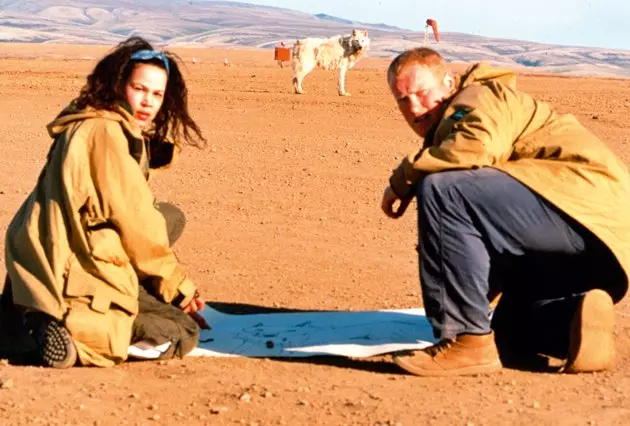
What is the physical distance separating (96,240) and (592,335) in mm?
1990

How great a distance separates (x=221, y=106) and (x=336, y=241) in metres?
8.20

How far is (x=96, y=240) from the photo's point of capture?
5.00 meters

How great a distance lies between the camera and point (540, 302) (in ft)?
17.6

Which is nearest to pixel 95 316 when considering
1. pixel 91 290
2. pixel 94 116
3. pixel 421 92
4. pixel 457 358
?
pixel 91 290

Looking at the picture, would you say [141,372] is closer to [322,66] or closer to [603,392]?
[603,392]

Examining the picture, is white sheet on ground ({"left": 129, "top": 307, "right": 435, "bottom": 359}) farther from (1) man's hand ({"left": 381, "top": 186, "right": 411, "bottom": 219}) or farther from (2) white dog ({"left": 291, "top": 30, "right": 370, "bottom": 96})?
(2) white dog ({"left": 291, "top": 30, "right": 370, "bottom": 96})

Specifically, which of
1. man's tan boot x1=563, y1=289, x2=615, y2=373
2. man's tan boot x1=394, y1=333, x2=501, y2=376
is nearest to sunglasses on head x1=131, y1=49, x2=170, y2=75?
man's tan boot x1=394, y1=333, x2=501, y2=376

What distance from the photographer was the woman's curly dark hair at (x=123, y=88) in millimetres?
5238

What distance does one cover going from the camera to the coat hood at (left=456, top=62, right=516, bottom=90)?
17.0 feet

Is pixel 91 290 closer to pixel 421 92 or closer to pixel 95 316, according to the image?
pixel 95 316

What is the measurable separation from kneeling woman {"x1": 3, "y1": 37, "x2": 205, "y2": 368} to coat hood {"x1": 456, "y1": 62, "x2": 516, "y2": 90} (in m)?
1.29

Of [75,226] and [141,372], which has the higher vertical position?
[75,226]

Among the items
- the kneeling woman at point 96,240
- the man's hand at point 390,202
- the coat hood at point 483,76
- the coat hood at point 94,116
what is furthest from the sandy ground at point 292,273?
the coat hood at point 483,76

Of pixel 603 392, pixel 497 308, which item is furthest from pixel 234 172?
pixel 603 392
